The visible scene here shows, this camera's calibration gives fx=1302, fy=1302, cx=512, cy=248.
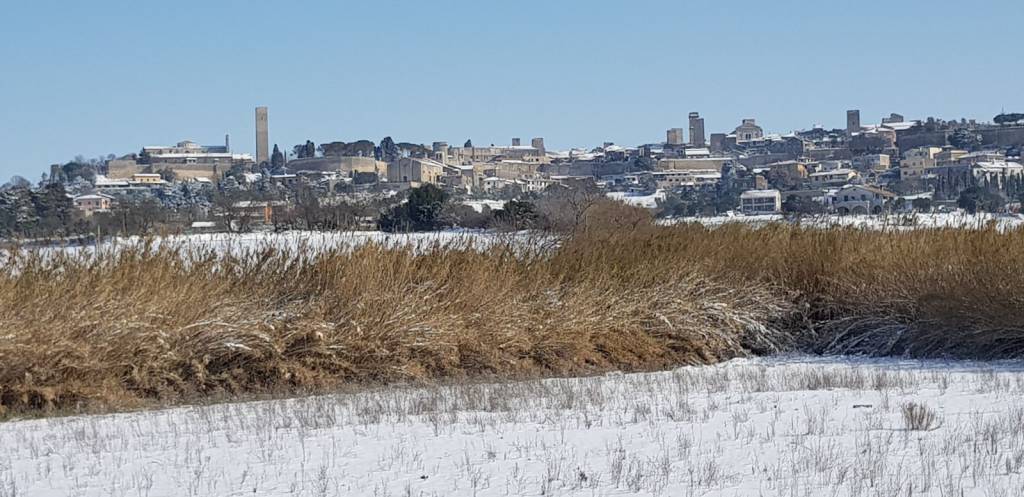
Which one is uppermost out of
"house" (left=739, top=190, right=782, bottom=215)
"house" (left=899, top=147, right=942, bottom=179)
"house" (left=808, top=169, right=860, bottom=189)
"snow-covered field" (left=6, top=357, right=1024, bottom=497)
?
"house" (left=899, top=147, right=942, bottom=179)

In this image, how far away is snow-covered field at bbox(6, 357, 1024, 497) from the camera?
23.0 ft

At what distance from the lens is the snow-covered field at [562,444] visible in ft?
23.0

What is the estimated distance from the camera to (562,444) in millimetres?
8266

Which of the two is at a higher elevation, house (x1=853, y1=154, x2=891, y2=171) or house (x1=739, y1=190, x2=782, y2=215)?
house (x1=853, y1=154, x2=891, y2=171)

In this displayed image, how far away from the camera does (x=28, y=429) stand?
991cm

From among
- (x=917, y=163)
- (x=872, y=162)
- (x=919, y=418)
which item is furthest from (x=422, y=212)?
(x=872, y=162)

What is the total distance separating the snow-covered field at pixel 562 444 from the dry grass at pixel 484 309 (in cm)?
111

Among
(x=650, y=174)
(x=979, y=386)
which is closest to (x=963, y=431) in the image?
(x=979, y=386)

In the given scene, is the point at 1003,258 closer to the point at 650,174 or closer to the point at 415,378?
the point at 415,378

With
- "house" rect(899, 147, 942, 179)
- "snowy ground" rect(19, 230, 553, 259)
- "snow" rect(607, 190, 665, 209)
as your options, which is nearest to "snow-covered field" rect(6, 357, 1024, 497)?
"snowy ground" rect(19, 230, 553, 259)

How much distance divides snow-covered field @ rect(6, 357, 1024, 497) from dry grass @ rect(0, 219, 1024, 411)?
1108 mm

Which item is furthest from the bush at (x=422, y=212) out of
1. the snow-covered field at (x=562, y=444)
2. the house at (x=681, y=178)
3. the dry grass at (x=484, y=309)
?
the house at (x=681, y=178)

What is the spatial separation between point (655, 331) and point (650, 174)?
132 m

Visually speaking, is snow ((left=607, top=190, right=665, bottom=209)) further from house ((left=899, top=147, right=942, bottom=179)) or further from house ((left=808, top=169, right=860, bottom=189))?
house ((left=899, top=147, right=942, bottom=179))
